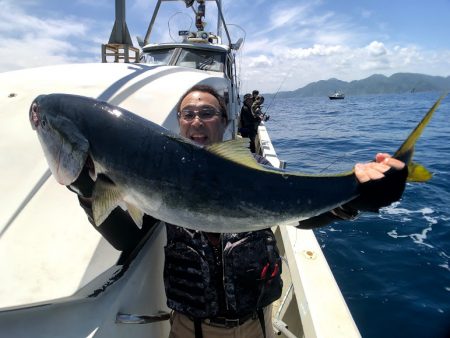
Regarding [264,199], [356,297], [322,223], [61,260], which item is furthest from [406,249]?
[61,260]

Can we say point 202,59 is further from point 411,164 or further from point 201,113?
point 411,164

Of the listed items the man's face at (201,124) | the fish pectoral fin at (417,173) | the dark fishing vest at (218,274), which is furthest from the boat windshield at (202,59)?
the fish pectoral fin at (417,173)

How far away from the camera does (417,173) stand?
7.07 feet

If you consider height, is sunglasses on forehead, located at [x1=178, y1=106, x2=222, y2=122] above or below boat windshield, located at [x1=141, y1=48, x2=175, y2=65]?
below

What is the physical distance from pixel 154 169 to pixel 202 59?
28.6ft

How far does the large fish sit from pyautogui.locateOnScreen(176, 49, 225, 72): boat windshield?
731 cm

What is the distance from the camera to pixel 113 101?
292 centimetres

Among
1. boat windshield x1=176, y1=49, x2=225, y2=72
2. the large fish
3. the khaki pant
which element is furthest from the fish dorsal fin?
boat windshield x1=176, y1=49, x2=225, y2=72

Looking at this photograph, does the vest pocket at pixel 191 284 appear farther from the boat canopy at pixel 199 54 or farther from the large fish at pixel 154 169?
the boat canopy at pixel 199 54

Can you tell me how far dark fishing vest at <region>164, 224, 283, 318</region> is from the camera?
2457 millimetres

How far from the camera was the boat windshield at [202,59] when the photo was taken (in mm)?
9070

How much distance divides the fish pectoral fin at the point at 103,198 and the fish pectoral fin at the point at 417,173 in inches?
70.6

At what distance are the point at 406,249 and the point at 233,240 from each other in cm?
678

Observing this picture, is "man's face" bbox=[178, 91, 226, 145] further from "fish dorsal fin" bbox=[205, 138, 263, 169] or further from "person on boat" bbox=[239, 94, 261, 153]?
"person on boat" bbox=[239, 94, 261, 153]
